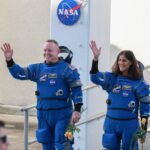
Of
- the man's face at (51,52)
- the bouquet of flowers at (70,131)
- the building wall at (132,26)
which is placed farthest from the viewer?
the building wall at (132,26)

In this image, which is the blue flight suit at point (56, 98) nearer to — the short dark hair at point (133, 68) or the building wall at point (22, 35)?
the short dark hair at point (133, 68)

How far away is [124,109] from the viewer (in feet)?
19.0

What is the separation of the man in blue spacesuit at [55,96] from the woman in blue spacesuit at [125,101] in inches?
12.0

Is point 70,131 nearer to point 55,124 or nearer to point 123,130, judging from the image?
point 55,124

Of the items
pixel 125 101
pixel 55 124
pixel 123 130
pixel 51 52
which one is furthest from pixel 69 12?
pixel 123 130

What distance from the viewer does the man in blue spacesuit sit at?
5.99 m

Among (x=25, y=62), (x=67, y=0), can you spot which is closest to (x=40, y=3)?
(x=25, y=62)

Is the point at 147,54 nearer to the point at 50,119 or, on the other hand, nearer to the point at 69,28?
the point at 69,28

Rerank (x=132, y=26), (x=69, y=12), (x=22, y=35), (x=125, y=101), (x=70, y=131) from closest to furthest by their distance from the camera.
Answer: (x=125, y=101) → (x=70, y=131) → (x=69, y=12) → (x=132, y=26) → (x=22, y=35)

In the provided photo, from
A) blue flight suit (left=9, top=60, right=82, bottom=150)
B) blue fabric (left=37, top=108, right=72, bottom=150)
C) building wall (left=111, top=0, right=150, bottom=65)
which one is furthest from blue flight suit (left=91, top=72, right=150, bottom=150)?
building wall (left=111, top=0, right=150, bottom=65)

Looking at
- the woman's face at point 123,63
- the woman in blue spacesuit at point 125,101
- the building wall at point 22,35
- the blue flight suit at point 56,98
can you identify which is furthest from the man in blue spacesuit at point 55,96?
the building wall at point 22,35

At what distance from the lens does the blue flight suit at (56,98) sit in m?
6.00

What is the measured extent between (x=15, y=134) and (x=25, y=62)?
112 inches

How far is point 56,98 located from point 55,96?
0.03 metres
